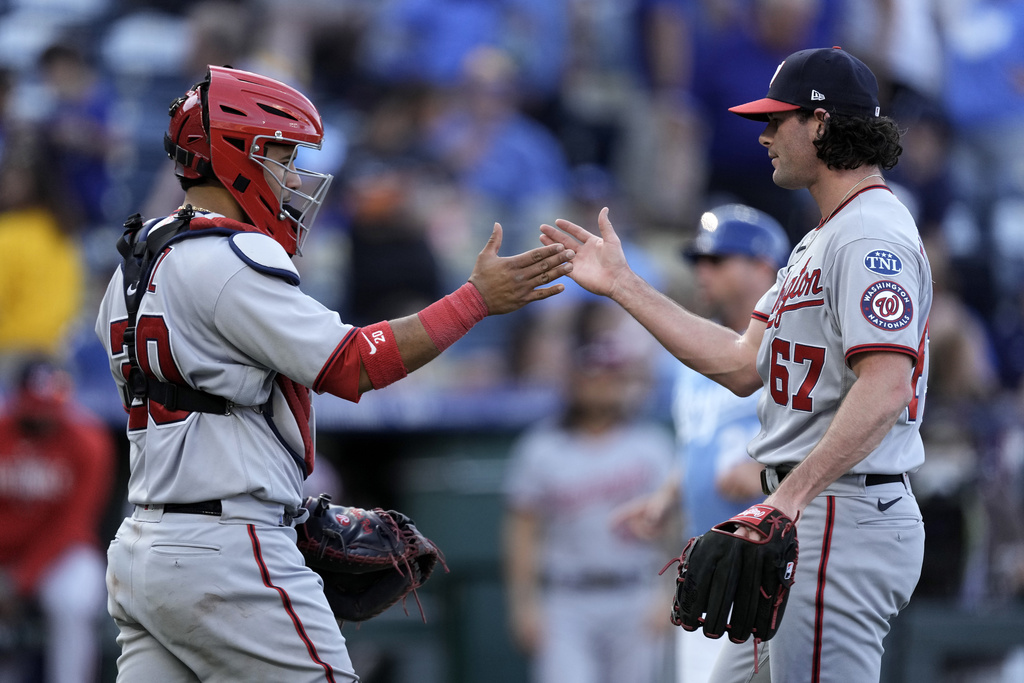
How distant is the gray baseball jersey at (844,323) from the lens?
296 cm

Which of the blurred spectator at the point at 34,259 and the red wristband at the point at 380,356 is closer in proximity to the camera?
the red wristband at the point at 380,356

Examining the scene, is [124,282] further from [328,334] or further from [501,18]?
[501,18]

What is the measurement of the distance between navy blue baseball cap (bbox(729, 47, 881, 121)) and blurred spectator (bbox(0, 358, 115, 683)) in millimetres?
5125

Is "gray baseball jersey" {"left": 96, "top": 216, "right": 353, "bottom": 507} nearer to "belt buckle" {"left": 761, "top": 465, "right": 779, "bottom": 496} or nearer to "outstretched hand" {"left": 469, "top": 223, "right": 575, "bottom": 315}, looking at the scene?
"outstretched hand" {"left": 469, "top": 223, "right": 575, "bottom": 315}

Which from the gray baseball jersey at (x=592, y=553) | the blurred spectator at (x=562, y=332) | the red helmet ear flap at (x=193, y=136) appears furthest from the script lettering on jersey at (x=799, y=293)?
the blurred spectator at (x=562, y=332)

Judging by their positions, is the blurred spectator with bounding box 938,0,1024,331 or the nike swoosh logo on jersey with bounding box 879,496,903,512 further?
the blurred spectator with bounding box 938,0,1024,331

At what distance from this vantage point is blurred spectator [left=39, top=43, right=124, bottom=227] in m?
8.56

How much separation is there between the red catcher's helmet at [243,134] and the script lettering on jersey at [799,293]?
1385mm

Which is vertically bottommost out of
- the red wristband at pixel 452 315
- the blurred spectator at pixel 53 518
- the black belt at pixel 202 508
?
the blurred spectator at pixel 53 518

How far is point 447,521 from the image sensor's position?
719 centimetres

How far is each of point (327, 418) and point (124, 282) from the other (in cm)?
410

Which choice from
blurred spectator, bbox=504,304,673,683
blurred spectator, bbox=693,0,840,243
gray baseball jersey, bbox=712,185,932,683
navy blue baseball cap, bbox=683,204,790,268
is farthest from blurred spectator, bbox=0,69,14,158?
gray baseball jersey, bbox=712,185,932,683

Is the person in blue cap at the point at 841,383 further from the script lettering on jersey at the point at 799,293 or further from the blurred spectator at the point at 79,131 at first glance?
the blurred spectator at the point at 79,131

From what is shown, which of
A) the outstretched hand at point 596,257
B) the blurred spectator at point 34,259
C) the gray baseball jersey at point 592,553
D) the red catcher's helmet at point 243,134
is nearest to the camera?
the red catcher's helmet at point 243,134
